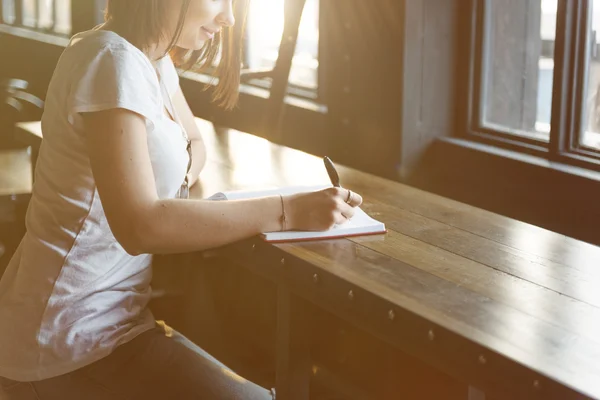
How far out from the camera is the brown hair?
1585 mm

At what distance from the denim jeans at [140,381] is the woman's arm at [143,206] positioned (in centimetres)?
20

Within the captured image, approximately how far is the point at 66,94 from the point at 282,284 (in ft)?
1.74

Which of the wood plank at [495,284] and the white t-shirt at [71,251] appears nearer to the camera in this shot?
the wood plank at [495,284]

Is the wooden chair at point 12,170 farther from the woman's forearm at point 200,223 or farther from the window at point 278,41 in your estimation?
the woman's forearm at point 200,223

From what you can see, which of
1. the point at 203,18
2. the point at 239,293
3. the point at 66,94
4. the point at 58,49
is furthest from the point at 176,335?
the point at 58,49

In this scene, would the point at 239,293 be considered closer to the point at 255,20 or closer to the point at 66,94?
the point at 66,94

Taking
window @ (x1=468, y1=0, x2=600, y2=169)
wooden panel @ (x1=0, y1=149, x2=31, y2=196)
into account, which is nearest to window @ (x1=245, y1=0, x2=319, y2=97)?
window @ (x1=468, y1=0, x2=600, y2=169)

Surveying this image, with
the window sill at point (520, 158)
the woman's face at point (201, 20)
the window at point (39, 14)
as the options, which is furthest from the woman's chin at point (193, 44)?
the window at point (39, 14)

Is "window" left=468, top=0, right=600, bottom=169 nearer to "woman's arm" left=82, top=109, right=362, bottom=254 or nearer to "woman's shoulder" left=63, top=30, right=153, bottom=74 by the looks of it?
"woman's arm" left=82, top=109, right=362, bottom=254

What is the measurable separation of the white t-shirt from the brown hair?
6cm

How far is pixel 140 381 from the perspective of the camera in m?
1.53

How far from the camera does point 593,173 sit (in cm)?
241

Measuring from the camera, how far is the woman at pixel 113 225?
145 centimetres

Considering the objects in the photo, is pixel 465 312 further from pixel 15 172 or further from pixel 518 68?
pixel 15 172
